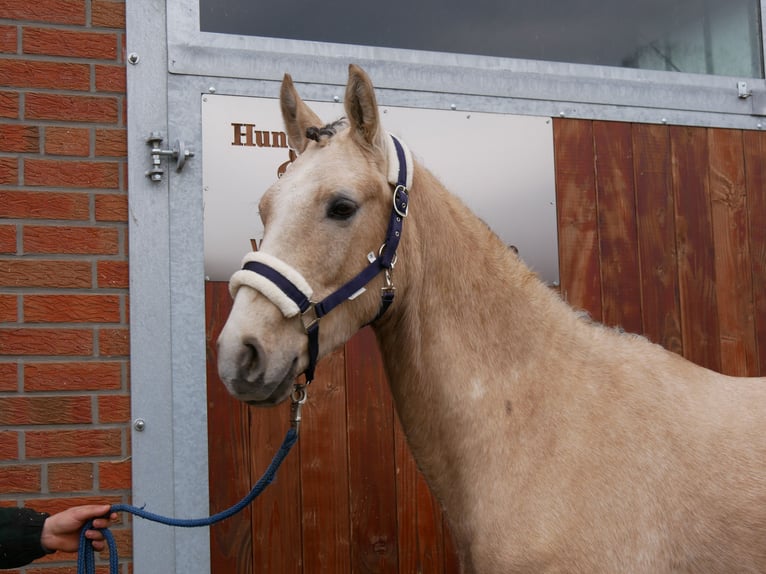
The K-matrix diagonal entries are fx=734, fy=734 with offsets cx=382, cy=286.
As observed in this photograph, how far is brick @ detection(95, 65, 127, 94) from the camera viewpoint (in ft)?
9.61

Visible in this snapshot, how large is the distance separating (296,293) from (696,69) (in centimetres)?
296

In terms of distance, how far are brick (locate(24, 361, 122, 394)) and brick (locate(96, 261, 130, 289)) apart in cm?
31

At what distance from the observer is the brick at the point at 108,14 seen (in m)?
2.94

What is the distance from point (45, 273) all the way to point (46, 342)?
266 mm

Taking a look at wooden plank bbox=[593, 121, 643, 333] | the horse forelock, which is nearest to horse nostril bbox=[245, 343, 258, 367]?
the horse forelock

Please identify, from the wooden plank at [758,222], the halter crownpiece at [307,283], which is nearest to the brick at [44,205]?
the halter crownpiece at [307,283]

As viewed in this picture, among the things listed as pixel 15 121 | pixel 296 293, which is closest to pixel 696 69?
pixel 296 293

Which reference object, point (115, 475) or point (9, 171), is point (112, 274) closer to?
point (9, 171)

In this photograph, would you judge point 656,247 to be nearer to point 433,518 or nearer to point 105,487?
point 433,518

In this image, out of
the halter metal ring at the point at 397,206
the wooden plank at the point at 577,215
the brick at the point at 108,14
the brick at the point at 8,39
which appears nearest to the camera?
the halter metal ring at the point at 397,206

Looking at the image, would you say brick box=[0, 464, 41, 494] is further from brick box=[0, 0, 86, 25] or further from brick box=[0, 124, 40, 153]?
brick box=[0, 0, 86, 25]

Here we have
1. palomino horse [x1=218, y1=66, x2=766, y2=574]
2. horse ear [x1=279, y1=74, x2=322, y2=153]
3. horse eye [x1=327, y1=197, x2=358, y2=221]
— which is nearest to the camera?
palomino horse [x1=218, y1=66, x2=766, y2=574]

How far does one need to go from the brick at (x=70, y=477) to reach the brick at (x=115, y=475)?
0.04 metres

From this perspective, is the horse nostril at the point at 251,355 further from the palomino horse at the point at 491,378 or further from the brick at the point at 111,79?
the brick at the point at 111,79
